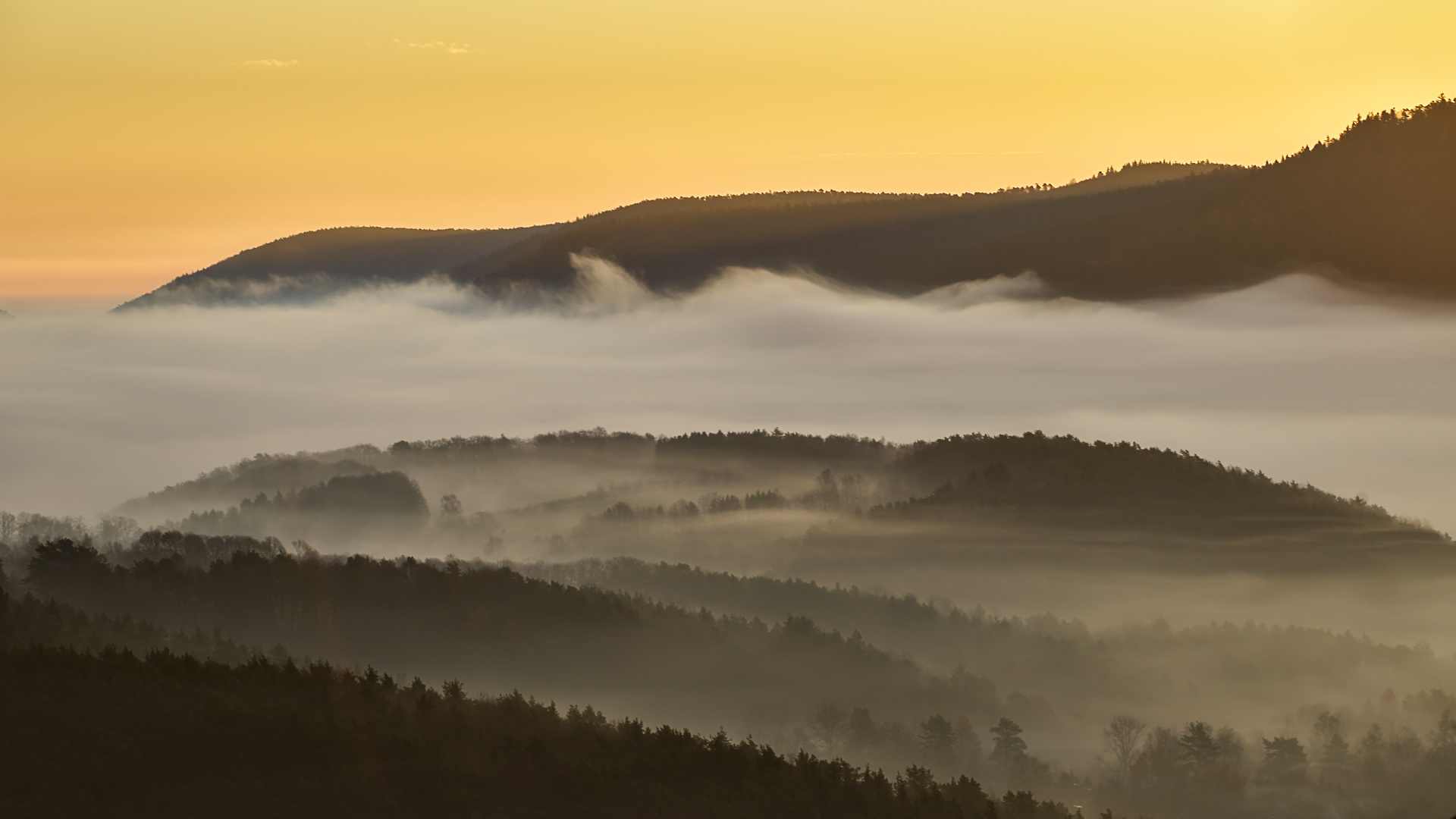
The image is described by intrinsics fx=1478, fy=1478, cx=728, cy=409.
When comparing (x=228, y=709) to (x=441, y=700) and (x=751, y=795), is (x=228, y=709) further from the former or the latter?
(x=751, y=795)

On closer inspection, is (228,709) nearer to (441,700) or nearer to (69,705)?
(69,705)

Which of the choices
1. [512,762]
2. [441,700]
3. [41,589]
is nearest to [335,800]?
[512,762]

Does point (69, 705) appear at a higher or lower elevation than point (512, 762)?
higher

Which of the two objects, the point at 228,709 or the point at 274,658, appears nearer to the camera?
the point at 228,709

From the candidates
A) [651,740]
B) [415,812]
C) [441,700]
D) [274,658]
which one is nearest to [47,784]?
[415,812]

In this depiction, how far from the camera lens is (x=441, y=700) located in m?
145

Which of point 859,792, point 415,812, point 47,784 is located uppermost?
point 47,784

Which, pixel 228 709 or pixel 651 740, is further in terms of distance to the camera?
pixel 651 740

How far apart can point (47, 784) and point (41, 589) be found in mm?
100216

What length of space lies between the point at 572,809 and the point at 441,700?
26.6m

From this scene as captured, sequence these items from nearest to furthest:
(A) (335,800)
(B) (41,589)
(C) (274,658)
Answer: (A) (335,800) < (C) (274,658) < (B) (41,589)

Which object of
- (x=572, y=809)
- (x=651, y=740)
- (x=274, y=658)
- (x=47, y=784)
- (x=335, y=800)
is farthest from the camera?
(x=274, y=658)

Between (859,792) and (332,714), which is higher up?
(332,714)

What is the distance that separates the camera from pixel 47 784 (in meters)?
101
